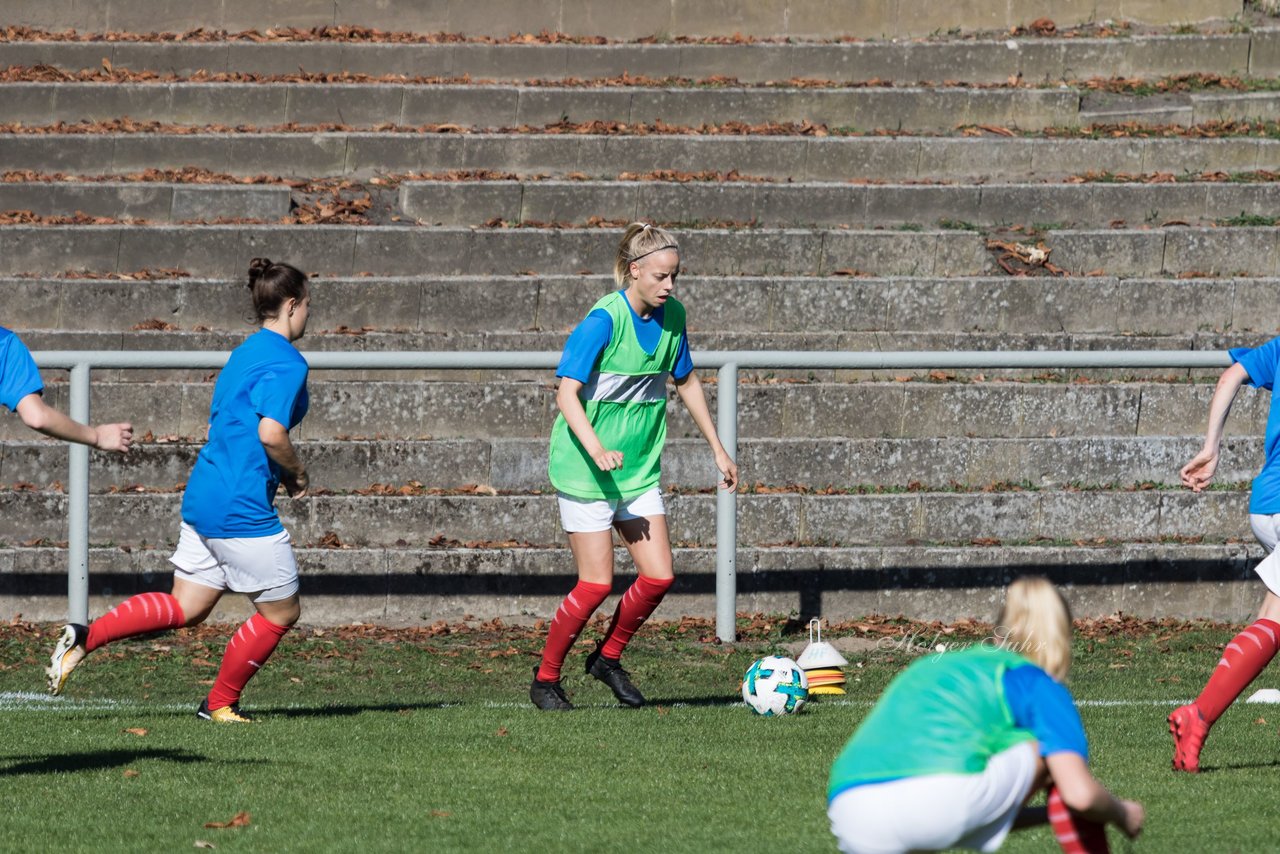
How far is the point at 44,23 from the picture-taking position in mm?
16375

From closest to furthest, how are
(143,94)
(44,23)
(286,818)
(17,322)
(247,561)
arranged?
(286,818) < (247,561) < (17,322) < (143,94) < (44,23)

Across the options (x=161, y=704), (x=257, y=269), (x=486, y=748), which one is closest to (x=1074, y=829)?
(x=486, y=748)

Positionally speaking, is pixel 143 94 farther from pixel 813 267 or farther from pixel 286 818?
pixel 286 818

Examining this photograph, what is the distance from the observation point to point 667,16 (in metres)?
16.6

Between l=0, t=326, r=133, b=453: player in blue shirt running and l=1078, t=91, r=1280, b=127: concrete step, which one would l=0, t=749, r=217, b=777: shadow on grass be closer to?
l=0, t=326, r=133, b=453: player in blue shirt running

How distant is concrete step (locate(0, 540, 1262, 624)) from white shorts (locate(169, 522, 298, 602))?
9.60 feet

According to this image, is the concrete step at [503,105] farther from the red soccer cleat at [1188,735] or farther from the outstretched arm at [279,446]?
the red soccer cleat at [1188,735]

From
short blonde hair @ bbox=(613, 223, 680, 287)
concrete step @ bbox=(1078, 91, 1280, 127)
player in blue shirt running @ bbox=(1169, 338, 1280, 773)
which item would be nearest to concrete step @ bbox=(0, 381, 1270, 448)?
short blonde hair @ bbox=(613, 223, 680, 287)

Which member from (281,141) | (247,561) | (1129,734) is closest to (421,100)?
(281,141)

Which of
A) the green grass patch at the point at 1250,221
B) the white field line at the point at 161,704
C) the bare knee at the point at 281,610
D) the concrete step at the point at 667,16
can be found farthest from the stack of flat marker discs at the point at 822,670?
the concrete step at the point at 667,16

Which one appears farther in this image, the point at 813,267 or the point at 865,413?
the point at 813,267

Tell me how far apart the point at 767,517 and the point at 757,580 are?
1.74 ft

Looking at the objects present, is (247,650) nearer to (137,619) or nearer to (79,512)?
(137,619)

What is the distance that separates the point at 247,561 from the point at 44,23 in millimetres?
11408
